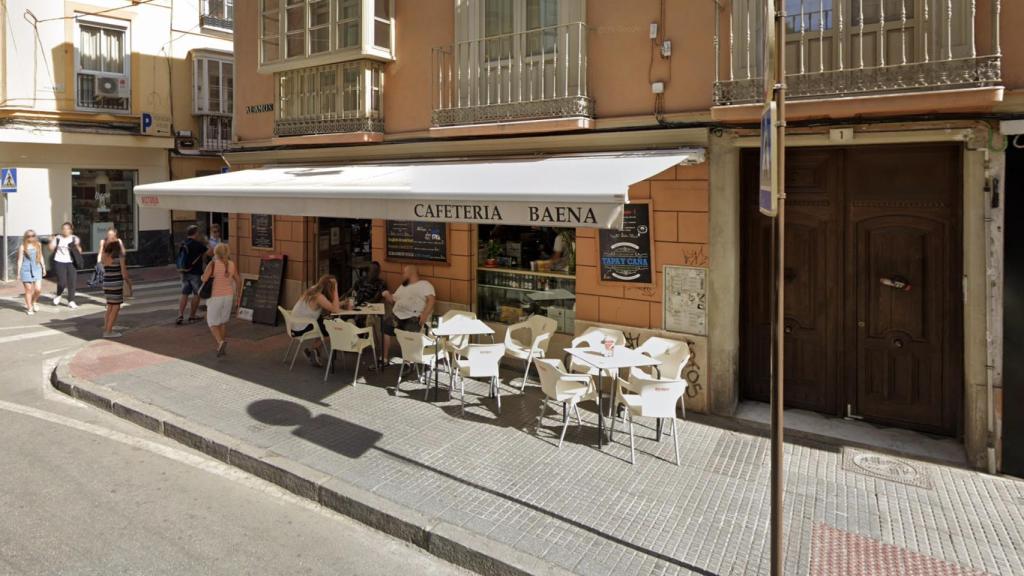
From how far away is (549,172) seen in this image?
25.1 ft

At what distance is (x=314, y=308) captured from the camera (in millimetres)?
9664

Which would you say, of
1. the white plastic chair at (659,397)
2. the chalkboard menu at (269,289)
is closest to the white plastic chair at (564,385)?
the white plastic chair at (659,397)

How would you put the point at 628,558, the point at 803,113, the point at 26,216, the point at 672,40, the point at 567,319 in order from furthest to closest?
the point at 26,216, the point at 567,319, the point at 672,40, the point at 803,113, the point at 628,558

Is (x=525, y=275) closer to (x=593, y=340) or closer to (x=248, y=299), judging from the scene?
(x=593, y=340)

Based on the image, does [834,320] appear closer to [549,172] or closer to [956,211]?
[956,211]

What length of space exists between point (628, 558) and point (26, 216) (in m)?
19.4

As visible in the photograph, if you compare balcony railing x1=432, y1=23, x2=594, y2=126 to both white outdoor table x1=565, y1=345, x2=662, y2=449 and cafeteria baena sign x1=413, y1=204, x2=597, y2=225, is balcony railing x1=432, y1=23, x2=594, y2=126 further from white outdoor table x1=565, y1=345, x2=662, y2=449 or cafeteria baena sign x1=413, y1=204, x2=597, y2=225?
white outdoor table x1=565, y1=345, x2=662, y2=449

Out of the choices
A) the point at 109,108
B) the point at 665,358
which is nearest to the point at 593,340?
the point at 665,358

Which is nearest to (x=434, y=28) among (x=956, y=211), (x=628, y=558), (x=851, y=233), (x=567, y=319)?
(x=567, y=319)

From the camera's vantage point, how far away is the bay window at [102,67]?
18.4 metres

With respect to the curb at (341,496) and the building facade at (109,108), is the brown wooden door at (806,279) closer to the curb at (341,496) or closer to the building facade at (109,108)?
the curb at (341,496)

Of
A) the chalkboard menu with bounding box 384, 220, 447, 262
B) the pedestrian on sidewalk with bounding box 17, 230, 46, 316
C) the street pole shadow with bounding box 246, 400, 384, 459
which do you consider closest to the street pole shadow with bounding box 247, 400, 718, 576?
the street pole shadow with bounding box 246, 400, 384, 459

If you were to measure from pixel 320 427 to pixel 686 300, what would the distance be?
4447mm

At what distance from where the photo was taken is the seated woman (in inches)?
378
